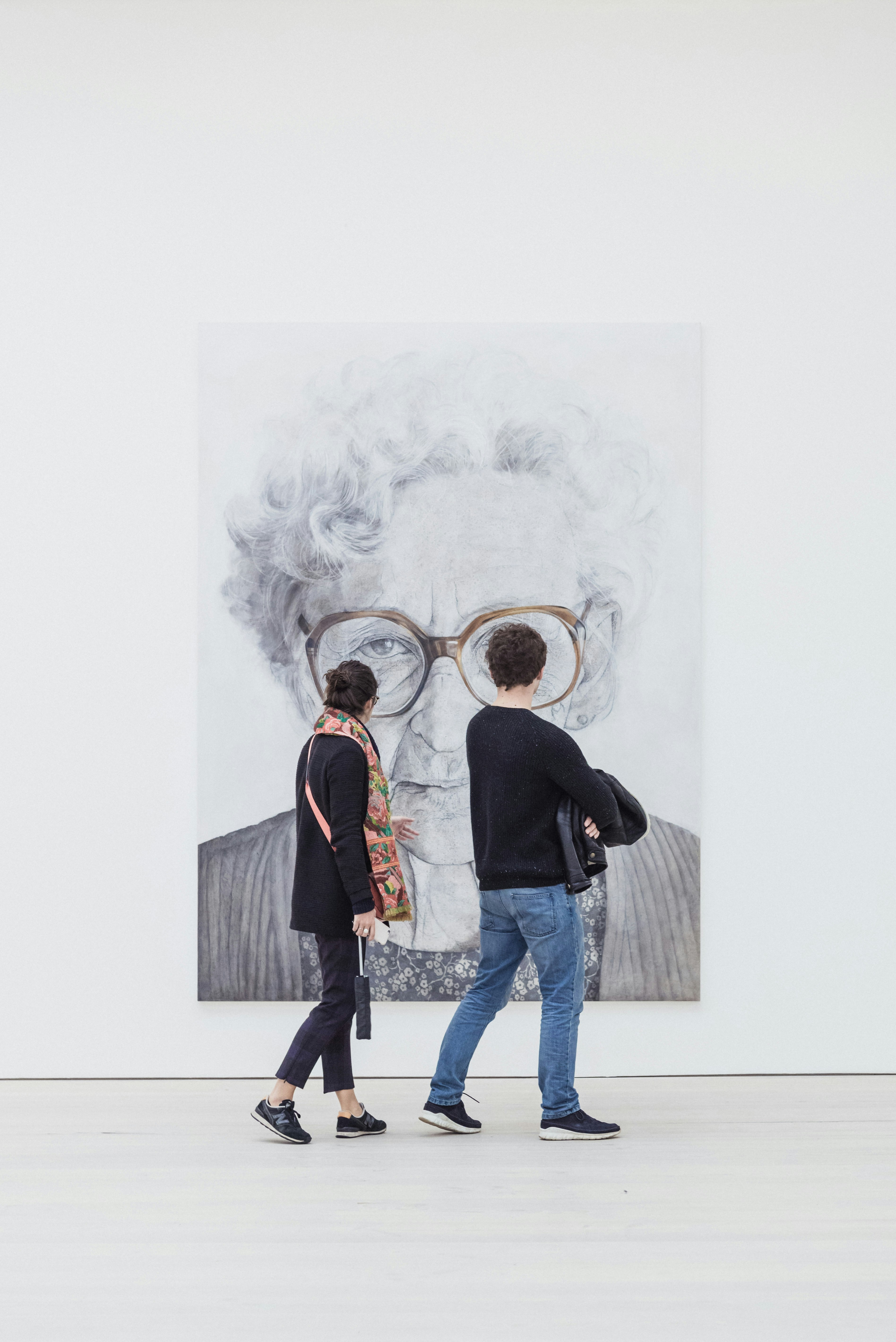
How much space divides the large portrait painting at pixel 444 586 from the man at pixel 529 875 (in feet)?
2.35

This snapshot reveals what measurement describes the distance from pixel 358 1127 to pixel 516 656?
57.5 inches

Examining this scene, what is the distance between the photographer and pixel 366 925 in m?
3.09

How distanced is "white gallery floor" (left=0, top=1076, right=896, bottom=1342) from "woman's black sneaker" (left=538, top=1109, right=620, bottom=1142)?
3 cm

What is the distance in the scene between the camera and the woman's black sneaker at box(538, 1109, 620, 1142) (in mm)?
3141

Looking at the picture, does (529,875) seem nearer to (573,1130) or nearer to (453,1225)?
(573,1130)

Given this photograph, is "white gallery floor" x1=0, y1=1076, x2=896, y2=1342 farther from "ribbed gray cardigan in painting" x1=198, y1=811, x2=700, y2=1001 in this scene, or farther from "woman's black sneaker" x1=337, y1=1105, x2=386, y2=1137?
"ribbed gray cardigan in painting" x1=198, y1=811, x2=700, y2=1001

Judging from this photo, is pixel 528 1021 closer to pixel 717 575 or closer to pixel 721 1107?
pixel 721 1107

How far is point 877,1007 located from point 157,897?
8.76ft

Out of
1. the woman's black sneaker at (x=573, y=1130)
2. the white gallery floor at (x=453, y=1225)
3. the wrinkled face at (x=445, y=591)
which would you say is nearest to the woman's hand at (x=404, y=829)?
the wrinkled face at (x=445, y=591)

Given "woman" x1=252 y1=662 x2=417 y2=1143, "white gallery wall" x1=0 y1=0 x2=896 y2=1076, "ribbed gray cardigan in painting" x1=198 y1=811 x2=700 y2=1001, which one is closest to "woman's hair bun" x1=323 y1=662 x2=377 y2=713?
"woman" x1=252 y1=662 x2=417 y2=1143

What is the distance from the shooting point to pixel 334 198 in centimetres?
402

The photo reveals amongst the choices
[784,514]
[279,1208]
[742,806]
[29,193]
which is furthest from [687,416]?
[279,1208]

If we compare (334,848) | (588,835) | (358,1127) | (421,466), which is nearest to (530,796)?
(588,835)

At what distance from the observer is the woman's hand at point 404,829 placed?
3.67 meters
